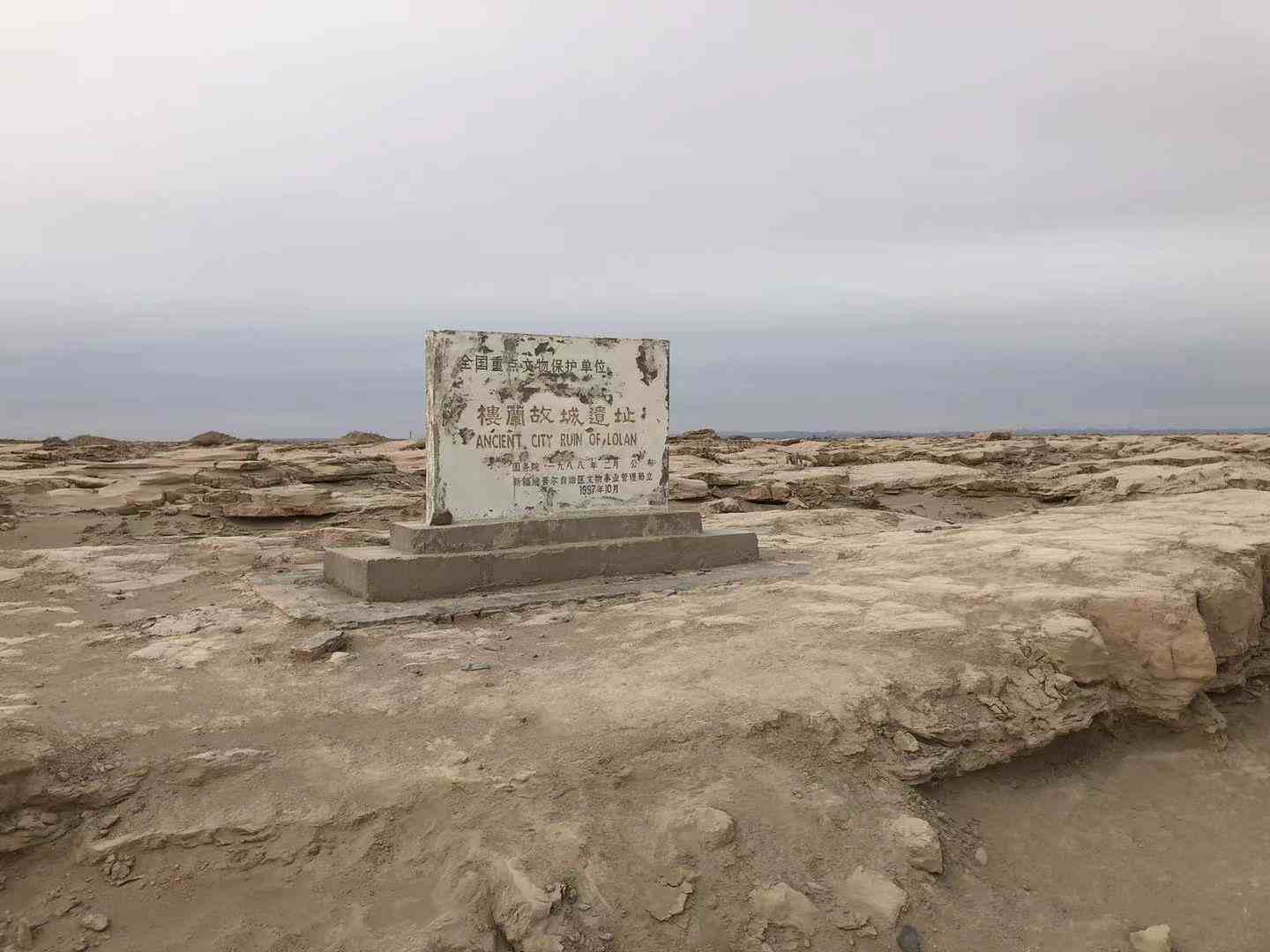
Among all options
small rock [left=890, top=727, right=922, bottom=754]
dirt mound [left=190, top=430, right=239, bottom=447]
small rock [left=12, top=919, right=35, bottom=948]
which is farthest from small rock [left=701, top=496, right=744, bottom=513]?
dirt mound [left=190, top=430, right=239, bottom=447]

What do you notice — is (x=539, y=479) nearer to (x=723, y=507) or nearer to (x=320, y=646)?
(x=320, y=646)

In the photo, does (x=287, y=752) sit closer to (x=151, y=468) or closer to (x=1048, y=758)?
(x=1048, y=758)

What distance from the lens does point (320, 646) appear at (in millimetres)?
4410

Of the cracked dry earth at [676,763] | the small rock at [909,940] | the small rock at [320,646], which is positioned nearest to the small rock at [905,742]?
the cracked dry earth at [676,763]

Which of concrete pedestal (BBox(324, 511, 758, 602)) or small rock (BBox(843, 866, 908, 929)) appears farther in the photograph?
concrete pedestal (BBox(324, 511, 758, 602))

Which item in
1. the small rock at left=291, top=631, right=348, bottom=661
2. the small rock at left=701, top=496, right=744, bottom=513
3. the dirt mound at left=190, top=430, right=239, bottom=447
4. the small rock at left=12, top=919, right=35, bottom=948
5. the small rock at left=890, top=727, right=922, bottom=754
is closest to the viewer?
the small rock at left=12, top=919, right=35, bottom=948

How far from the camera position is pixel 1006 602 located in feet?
15.6

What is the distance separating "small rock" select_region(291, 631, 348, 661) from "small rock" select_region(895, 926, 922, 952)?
306 cm

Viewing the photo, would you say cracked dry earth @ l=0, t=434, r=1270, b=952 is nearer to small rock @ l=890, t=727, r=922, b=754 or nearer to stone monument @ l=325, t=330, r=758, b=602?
small rock @ l=890, t=727, r=922, b=754

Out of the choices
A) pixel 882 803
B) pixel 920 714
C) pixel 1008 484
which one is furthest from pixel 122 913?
pixel 1008 484

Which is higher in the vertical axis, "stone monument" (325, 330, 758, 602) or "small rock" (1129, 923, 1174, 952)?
"stone monument" (325, 330, 758, 602)

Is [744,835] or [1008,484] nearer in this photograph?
[744,835]

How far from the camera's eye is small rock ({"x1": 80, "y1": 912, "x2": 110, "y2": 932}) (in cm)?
257

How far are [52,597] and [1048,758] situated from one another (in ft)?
20.7
